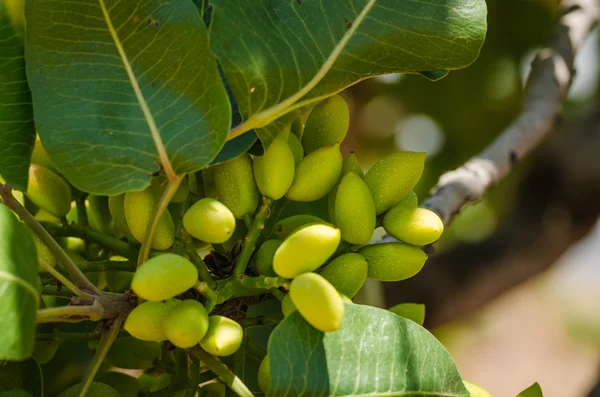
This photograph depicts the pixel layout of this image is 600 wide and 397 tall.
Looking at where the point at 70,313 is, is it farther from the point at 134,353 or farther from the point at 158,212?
the point at 134,353

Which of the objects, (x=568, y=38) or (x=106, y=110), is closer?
(x=106, y=110)

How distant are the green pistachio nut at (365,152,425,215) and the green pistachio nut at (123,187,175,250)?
20 centimetres

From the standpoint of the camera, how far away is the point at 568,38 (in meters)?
1.52

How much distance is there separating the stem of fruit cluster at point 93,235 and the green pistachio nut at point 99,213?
0.16ft

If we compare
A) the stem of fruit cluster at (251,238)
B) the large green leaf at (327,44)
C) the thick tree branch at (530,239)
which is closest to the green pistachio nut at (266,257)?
the stem of fruit cluster at (251,238)

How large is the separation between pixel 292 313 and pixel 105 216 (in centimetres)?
32

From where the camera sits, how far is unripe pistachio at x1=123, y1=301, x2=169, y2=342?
0.56 metres

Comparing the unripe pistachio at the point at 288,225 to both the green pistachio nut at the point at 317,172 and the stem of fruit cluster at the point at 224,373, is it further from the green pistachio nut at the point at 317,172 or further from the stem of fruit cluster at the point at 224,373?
the stem of fruit cluster at the point at 224,373

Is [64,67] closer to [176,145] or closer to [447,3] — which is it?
[176,145]

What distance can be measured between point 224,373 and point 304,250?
138 mm

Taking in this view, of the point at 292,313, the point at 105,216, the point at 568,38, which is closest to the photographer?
the point at 292,313

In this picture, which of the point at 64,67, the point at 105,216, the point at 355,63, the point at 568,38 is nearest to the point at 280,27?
the point at 355,63

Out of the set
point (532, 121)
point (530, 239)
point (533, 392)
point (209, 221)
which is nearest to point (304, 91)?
point (209, 221)

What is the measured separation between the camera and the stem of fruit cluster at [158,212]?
61cm
